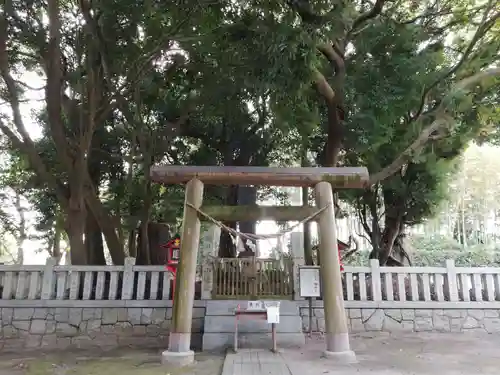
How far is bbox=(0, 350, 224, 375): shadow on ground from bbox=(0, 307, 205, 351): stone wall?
26.9 inches

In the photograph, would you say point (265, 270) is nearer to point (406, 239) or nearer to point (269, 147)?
point (269, 147)

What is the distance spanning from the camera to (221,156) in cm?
1085

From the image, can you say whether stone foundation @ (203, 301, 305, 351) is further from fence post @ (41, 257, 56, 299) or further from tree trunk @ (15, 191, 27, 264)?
tree trunk @ (15, 191, 27, 264)

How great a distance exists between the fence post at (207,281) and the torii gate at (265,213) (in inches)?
64.7

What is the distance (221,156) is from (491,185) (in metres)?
18.2

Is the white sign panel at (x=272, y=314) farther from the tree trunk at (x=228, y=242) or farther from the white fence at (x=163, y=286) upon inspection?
the tree trunk at (x=228, y=242)

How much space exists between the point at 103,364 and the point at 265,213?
3.17m

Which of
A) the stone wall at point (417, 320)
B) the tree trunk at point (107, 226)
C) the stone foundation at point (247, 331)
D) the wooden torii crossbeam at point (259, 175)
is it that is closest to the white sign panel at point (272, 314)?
the stone foundation at point (247, 331)

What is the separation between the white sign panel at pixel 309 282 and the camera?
7090 mm

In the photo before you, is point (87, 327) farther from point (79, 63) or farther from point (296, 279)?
point (79, 63)

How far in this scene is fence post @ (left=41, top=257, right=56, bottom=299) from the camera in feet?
24.4

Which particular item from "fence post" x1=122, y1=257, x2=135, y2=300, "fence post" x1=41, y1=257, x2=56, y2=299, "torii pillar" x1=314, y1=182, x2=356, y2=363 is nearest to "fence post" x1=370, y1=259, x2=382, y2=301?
"torii pillar" x1=314, y1=182, x2=356, y2=363

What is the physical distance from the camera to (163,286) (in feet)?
25.0

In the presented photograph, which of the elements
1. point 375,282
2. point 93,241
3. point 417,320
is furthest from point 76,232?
point 417,320
